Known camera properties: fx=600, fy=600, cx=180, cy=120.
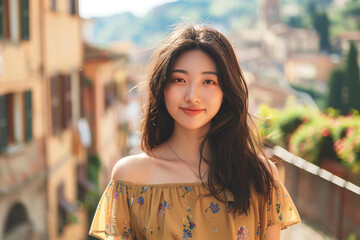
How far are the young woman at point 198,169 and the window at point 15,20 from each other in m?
7.93

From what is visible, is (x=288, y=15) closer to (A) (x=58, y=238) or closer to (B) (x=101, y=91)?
(B) (x=101, y=91)

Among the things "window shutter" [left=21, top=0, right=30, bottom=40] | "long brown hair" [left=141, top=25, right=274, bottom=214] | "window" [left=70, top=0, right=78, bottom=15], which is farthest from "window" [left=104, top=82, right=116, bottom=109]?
"long brown hair" [left=141, top=25, right=274, bottom=214]

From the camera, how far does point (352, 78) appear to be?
30.8 metres

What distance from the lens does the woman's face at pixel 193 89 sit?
1950mm

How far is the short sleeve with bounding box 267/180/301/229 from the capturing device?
2041mm

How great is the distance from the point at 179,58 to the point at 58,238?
1174cm

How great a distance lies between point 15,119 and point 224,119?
896cm

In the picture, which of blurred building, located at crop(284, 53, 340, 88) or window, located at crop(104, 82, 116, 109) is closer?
window, located at crop(104, 82, 116, 109)

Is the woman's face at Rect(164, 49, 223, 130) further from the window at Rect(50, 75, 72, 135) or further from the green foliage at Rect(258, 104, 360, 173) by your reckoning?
the window at Rect(50, 75, 72, 135)

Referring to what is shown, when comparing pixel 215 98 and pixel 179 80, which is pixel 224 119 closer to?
pixel 215 98

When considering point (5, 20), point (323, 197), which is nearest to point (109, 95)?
point (5, 20)

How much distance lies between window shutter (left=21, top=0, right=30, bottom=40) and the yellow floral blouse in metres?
8.80

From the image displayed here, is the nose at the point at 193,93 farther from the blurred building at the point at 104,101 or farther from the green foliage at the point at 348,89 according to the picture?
the green foliage at the point at 348,89

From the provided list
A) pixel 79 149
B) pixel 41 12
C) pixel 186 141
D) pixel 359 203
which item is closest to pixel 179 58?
pixel 186 141
